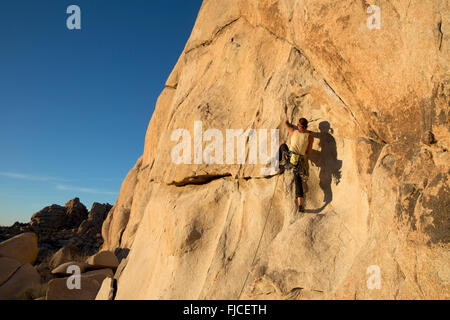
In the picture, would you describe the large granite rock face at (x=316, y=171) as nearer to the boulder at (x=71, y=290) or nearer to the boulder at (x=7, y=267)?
the boulder at (x=71, y=290)

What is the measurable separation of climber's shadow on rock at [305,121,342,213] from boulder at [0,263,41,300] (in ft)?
45.9

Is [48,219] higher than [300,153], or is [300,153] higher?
[300,153]

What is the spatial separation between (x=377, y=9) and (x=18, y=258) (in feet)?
63.4

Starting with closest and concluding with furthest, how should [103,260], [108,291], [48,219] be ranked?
[108,291]
[103,260]
[48,219]

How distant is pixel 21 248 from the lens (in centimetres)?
1761

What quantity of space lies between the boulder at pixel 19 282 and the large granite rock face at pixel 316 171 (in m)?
8.39

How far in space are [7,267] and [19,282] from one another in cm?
106

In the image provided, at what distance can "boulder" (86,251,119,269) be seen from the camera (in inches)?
538

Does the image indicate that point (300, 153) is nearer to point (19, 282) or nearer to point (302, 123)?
point (302, 123)

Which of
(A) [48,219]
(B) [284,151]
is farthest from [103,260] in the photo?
(A) [48,219]

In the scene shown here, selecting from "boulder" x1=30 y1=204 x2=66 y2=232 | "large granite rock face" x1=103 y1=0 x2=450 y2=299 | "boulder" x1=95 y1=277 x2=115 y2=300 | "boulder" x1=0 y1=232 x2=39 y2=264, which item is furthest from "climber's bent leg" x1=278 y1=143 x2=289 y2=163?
"boulder" x1=30 y1=204 x2=66 y2=232

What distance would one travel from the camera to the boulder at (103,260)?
1366cm

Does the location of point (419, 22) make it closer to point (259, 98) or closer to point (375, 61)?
point (375, 61)
